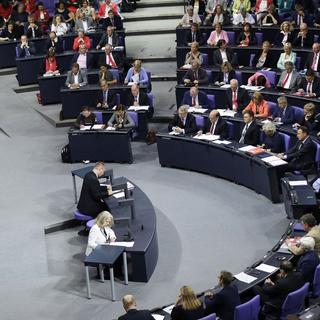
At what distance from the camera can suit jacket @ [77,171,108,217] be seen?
13.4 meters

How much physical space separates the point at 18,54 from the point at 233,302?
→ 13.5 metres

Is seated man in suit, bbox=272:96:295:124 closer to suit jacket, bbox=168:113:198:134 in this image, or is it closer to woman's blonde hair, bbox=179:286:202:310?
suit jacket, bbox=168:113:198:134

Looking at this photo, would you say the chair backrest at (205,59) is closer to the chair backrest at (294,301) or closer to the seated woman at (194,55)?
the seated woman at (194,55)

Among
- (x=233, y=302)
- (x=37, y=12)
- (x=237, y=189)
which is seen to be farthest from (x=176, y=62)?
(x=233, y=302)

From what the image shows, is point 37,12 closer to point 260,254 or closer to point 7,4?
point 7,4

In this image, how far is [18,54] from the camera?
70.7ft

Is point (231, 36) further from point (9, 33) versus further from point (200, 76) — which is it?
point (9, 33)

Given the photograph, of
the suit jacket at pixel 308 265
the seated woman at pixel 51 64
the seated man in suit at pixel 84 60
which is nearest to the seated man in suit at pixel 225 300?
the suit jacket at pixel 308 265

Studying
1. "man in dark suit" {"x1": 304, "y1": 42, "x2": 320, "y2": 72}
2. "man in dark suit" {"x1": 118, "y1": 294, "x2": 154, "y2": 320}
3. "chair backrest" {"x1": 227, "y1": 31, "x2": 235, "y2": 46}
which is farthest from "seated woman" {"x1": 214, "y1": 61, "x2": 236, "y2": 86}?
"man in dark suit" {"x1": 118, "y1": 294, "x2": 154, "y2": 320}

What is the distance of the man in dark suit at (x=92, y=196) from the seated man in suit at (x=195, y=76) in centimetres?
568

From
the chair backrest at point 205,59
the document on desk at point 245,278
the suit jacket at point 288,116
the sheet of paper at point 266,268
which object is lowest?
the document on desk at point 245,278

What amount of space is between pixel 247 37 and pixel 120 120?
187 inches

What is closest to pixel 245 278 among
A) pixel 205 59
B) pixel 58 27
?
pixel 205 59

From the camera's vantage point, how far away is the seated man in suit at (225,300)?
973cm
